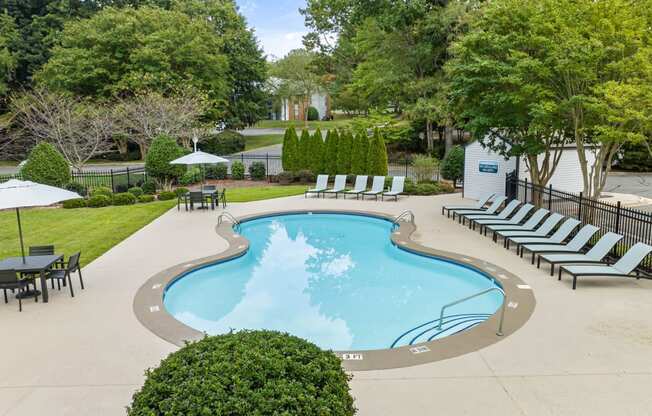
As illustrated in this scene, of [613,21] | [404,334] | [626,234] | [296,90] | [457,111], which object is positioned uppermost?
[296,90]

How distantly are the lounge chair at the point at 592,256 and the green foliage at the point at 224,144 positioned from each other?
3393 centimetres

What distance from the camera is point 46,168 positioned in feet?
59.8

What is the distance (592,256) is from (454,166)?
13125mm

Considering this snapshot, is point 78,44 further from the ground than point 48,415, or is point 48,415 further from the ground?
point 78,44

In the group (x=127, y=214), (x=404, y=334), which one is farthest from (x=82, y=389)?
(x=127, y=214)

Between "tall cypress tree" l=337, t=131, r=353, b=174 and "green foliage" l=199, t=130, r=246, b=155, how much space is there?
1928 centimetres

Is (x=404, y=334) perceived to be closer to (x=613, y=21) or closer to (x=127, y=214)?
(x=613, y=21)

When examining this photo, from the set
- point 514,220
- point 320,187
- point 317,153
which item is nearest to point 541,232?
point 514,220

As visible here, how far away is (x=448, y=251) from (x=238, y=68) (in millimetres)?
37070

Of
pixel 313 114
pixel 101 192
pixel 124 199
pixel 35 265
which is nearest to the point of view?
pixel 35 265

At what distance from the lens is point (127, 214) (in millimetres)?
16656

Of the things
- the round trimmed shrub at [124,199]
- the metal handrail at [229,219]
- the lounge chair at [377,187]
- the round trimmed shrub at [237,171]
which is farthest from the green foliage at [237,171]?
the metal handrail at [229,219]

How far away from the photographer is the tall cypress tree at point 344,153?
77.6 ft

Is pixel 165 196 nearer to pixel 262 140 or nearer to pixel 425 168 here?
pixel 425 168
